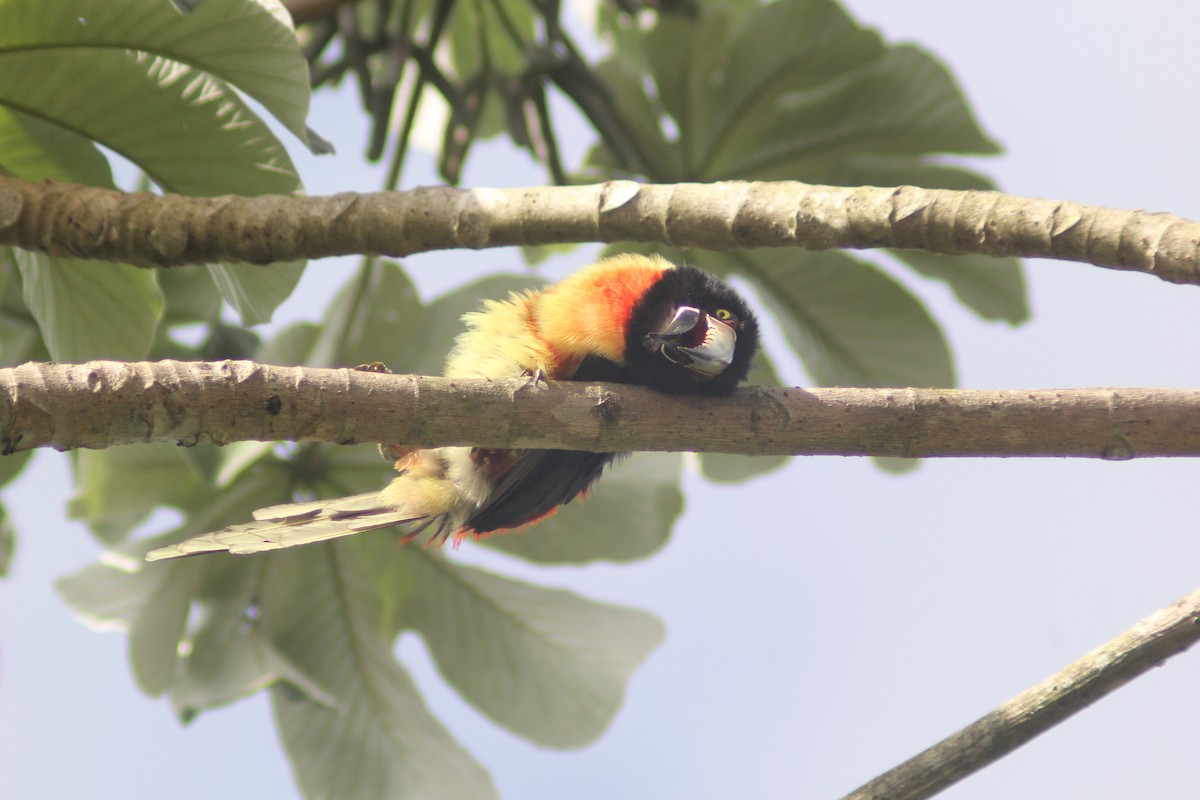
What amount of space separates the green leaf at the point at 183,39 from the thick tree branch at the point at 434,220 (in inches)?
9.9

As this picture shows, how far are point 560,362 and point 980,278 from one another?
1740 mm

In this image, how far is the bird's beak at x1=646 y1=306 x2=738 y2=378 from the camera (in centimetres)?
210

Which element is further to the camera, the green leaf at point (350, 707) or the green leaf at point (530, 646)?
the green leaf at point (530, 646)

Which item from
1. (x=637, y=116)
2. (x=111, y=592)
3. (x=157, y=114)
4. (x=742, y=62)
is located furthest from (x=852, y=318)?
(x=111, y=592)

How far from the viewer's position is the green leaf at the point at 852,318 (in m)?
3.42

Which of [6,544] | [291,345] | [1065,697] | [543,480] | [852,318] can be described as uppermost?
[852,318]

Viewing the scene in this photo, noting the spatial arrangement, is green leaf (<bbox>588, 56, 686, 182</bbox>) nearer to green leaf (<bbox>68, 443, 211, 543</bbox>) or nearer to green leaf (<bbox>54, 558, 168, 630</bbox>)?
green leaf (<bbox>68, 443, 211, 543</bbox>)

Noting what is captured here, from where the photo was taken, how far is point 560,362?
7.45 feet

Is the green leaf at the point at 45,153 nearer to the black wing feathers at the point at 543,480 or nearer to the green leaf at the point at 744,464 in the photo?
the black wing feathers at the point at 543,480

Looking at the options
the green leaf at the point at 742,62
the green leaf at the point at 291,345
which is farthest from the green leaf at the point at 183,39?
the green leaf at the point at 742,62

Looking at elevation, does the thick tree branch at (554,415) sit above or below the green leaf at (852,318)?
below

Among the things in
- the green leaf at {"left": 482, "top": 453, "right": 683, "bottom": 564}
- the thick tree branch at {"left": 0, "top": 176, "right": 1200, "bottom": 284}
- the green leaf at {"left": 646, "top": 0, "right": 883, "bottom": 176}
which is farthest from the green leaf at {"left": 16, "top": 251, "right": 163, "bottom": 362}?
the green leaf at {"left": 646, "top": 0, "right": 883, "bottom": 176}

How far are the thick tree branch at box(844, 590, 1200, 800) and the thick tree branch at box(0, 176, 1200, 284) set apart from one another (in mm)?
728

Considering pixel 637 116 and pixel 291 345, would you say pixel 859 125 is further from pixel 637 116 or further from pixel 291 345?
pixel 291 345
